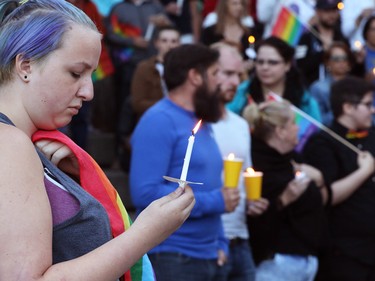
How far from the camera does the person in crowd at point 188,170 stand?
441 centimetres

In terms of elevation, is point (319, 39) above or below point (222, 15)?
below

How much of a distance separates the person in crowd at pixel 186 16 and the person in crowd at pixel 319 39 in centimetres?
186

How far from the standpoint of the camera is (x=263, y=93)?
6.70m

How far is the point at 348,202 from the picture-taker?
5977 millimetres

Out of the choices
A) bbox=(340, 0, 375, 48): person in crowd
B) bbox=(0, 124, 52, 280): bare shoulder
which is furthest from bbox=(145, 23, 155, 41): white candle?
bbox=(0, 124, 52, 280): bare shoulder

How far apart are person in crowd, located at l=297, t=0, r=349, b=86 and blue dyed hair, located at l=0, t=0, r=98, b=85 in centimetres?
643

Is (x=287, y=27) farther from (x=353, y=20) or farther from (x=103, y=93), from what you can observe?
(x=103, y=93)

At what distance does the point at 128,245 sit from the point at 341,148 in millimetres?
4276

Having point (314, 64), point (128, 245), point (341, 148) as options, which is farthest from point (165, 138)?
point (314, 64)

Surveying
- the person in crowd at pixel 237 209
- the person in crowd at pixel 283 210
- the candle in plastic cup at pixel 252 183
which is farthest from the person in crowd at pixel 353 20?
the candle in plastic cup at pixel 252 183

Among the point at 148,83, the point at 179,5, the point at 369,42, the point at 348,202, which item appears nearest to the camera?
the point at 348,202

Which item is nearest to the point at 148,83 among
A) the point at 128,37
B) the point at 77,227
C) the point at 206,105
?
the point at 128,37

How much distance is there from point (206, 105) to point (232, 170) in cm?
40

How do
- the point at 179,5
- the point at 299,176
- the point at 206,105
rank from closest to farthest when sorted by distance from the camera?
the point at 206,105 → the point at 299,176 → the point at 179,5
